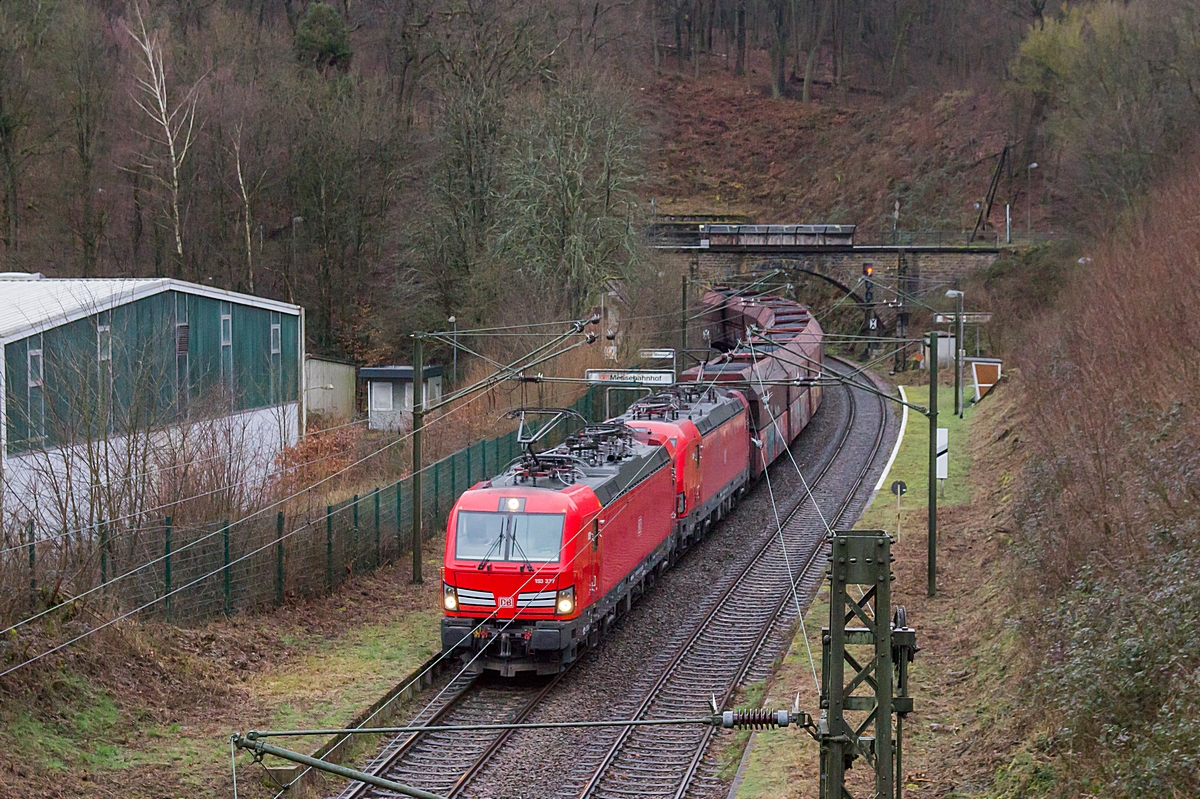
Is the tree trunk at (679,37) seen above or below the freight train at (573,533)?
above

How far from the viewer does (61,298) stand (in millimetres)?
25531

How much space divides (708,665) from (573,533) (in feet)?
12.0

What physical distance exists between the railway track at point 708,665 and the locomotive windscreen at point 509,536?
105 inches

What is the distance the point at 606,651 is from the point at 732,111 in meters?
83.2

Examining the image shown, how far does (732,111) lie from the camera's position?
3863 inches

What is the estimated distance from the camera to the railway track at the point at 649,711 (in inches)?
583

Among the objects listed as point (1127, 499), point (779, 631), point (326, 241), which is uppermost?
point (326, 241)

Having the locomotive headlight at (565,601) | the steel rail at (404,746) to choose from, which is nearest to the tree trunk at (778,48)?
the locomotive headlight at (565,601)

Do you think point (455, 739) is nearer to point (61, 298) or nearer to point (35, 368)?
point (35, 368)

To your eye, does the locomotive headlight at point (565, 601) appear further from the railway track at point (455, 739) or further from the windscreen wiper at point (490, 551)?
the railway track at point (455, 739)

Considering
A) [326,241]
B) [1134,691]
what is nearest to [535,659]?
[1134,691]

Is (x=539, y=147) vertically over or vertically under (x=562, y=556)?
over

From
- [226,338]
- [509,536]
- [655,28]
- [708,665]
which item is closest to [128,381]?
[226,338]

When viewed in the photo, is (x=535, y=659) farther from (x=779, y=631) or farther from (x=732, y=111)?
(x=732, y=111)
